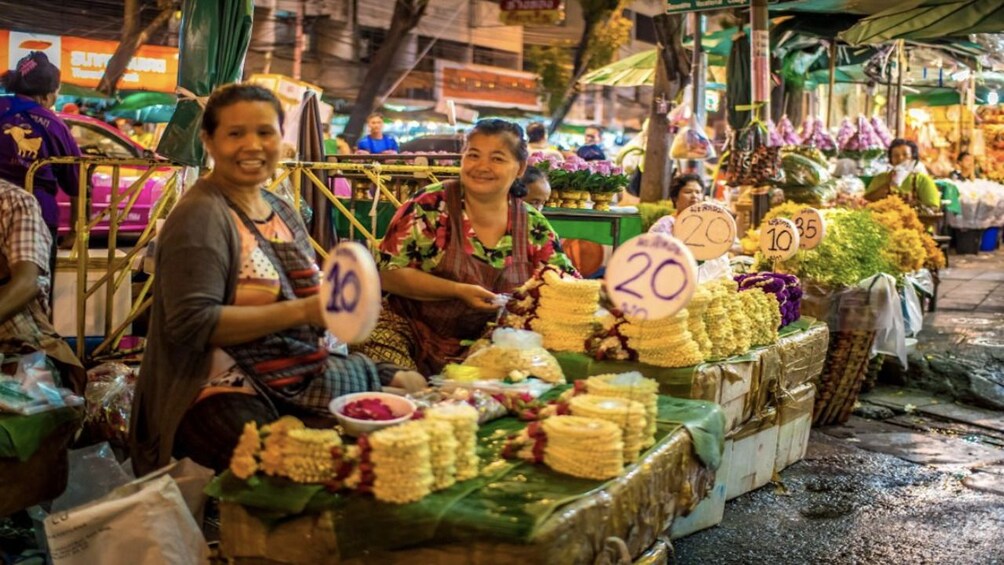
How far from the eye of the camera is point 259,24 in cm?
2216

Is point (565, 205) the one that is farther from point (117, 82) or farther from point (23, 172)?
point (117, 82)

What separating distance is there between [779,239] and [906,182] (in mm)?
6586

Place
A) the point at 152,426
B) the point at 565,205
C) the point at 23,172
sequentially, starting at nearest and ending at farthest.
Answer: the point at 152,426, the point at 23,172, the point at 565,205

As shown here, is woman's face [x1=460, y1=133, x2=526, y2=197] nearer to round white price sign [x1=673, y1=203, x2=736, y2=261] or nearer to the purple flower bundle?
round white price sign [x1=673, y1=203, x2=736, y2=261]

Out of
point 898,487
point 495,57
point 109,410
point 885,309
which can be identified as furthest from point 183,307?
point 495,57

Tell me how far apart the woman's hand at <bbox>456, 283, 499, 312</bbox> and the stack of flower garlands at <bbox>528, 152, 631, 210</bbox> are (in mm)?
4964

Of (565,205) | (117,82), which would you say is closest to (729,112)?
(565,205)

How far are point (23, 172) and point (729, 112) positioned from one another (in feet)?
20.6

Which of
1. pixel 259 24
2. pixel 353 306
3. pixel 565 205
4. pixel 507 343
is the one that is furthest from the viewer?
pixel 259 24

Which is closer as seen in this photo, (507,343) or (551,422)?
(551,422)

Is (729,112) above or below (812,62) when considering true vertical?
below

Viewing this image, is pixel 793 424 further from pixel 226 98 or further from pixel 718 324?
pixel 226 98

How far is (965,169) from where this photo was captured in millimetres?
20750

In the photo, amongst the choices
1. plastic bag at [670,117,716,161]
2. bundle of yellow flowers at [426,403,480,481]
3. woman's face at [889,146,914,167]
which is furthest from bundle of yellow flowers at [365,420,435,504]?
woman's face at [889,146,914,167]
